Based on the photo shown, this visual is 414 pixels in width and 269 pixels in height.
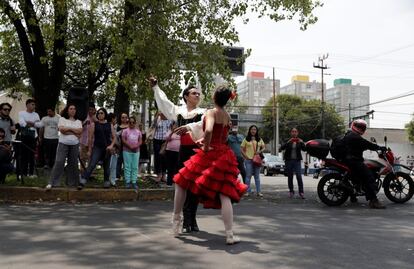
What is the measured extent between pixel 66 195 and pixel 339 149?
5427 mm

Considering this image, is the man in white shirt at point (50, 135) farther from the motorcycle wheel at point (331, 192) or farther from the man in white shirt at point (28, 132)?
the motorcycle wheel at point (331, 192)

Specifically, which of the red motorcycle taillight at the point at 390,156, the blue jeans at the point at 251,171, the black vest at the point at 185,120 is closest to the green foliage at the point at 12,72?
the blue jeans at the point at 251,171

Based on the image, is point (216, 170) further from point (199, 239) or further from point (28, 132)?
point (28, 132)

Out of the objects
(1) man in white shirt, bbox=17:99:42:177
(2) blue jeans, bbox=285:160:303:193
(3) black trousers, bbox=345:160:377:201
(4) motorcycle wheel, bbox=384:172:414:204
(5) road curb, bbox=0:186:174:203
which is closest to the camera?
(5) road curb, bbox=0:186:174:203

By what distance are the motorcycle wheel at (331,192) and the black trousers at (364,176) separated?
0.34m

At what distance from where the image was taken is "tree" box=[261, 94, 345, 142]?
6681 cm

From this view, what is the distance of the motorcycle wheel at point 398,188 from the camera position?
33.3ft

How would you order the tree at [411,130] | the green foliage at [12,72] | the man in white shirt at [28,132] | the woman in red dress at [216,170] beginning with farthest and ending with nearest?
the tree at [411,130]
the green foliage at [12,72]
the man in white shirt at [28,132]
the woman in red dress at [216,170]

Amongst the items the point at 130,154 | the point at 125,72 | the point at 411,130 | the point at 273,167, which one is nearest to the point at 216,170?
the point at 130,154

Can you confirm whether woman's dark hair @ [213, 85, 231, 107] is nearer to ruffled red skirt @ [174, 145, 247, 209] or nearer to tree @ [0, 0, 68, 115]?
ruffled red skirt @ [174, 145, 247, 209]

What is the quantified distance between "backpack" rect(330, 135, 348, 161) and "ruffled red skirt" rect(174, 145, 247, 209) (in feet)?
15.5

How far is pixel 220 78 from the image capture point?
1405 centimetres

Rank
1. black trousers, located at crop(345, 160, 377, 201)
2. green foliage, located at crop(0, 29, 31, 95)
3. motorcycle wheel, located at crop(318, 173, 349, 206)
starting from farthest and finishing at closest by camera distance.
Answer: green foliage, located at crop(0, 29, 31, 95) → motorcycle wheel, located at crop(318, 173, 349, 206) → black trousers, located at crop(345, 160, 377, 201)

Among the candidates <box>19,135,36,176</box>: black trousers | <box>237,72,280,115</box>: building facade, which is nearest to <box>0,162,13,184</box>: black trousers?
<box>19,135,36,176</box>: black trousers
